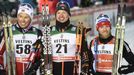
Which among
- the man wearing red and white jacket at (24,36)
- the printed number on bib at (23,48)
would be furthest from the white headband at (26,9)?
the printed number on bib at (23,48)

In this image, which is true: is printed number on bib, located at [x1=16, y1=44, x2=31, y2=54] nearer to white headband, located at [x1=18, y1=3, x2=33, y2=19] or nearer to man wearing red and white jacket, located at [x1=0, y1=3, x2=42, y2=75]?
man wearing red and white jacket, located at [x1=0, y1=3, x2=42, y2=75]

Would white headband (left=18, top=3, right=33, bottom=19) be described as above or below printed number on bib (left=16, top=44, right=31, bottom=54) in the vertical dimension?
above

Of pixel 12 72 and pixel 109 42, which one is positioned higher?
pixel 109 42

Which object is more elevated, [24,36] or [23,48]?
[24,36]

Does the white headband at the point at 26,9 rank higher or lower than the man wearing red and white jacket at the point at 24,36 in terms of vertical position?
higher

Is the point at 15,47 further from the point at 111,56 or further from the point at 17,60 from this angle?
the point at 111,56

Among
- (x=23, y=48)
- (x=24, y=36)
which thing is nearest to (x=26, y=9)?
(x=24, y=36)

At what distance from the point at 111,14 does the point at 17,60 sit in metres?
6.51

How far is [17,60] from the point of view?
217 inches

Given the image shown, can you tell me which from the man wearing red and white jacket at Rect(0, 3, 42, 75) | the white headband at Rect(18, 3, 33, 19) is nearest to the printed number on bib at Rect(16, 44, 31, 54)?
the man wearing red and white jacket at Rect(0, 3, 42, 75)

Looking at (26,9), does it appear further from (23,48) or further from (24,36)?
(23,48)

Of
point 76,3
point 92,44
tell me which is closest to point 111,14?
point 76,3

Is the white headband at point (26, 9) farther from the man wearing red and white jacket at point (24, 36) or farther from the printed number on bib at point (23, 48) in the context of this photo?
the printed number on bib at point (23, 48)

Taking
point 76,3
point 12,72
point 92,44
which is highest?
point 76,3
